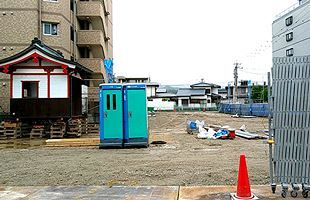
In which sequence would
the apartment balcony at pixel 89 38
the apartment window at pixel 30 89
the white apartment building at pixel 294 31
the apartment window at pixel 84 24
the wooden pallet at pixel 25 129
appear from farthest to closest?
the white apartment building at pixel 294 31 → the apartment window at pixel 84 24 → the apartment balcony at pixel 89 38 → the wooden pallet at pixel 25 129 → the apartment window at pixel 30 89

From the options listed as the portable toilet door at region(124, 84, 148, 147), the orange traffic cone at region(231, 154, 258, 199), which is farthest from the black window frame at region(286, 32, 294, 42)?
the orange traffic cone at region(231, 154, 258, 199)

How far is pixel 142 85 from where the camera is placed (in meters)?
14.7

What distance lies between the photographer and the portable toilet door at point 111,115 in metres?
14.6

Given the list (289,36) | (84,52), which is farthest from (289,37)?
(84,52)

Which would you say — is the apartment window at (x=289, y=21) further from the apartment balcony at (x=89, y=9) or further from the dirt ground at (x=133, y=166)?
the dirt ground at (x=133, y=166)

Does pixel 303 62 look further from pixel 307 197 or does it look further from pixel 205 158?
pixel 205 158

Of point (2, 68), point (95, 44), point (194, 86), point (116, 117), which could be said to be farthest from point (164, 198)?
point (194, 86)

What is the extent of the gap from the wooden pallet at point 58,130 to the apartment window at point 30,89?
2002mm

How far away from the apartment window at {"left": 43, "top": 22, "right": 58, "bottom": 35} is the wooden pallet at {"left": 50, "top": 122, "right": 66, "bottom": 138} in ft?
42.6

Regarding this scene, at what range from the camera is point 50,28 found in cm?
3055

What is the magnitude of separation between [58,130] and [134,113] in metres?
6.84

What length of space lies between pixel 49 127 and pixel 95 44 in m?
15.9

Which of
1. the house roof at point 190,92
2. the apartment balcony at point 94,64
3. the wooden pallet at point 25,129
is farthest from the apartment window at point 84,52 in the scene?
the house roof at point 190,92

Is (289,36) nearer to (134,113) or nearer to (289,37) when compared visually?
(289,37)
